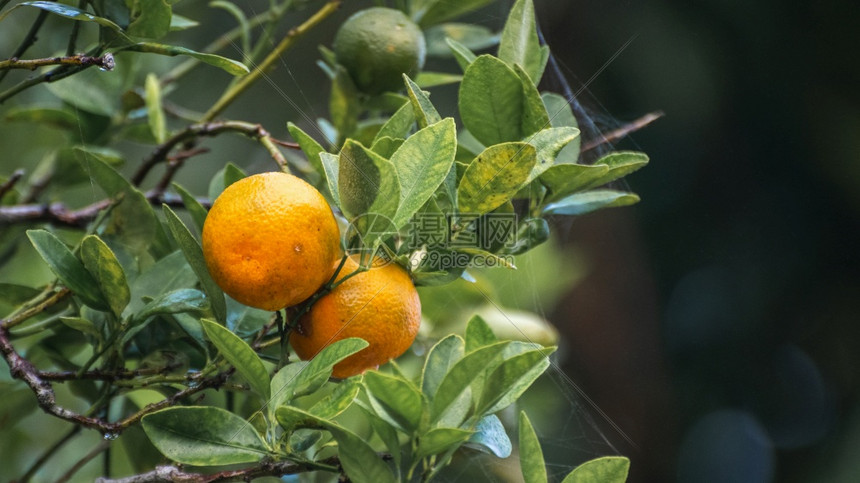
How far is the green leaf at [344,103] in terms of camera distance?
0.81 metres

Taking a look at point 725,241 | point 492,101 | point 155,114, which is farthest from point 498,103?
point 725,241

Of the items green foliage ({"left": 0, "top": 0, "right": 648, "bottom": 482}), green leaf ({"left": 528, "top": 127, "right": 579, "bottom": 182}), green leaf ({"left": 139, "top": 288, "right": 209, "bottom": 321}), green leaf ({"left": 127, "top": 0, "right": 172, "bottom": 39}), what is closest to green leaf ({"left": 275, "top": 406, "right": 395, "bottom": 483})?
green foliage ({"left": 0, "top": 0, "right": 648, "bottom": 482})

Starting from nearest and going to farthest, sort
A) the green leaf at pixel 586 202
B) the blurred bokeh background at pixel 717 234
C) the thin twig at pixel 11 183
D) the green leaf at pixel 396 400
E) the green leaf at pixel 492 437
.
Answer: the green leaf at pixel 396 400
the green leaf at pixel 492 437
the green leaf at pixel 586 202
the thin twig at pixel 11 183
the blurred bokeh background at pixel 717 234

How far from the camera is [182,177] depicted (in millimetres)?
1757

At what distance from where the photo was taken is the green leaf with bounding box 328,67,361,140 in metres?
0.81

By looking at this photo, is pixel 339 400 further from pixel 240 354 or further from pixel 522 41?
pixel 522 41

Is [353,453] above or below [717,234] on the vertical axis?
above

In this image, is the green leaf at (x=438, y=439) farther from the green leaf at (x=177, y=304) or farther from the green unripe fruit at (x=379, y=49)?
the green unripe fruit at (x=379, y=49)

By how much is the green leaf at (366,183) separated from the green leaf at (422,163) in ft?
0.05

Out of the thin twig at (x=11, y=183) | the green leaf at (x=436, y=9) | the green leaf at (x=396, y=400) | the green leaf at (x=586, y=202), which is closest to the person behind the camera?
the green leaf at (x=396, y=400)

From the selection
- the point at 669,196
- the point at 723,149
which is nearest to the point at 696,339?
the point at 669,196

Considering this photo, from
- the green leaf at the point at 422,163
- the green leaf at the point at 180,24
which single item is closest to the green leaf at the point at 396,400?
the green leaf at the point at 422,163

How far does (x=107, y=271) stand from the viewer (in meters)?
0.56

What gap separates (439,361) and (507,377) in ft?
0.23
